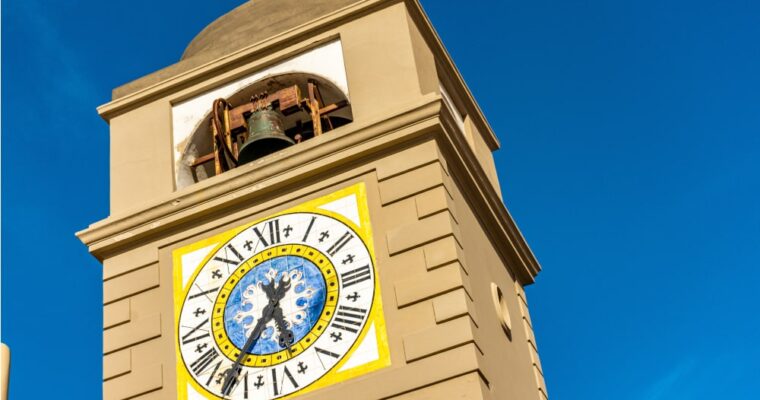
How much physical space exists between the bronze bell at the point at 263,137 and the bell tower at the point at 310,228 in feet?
0.06

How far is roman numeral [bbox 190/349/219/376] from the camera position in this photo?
51.2 ft

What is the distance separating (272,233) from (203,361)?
155 cm

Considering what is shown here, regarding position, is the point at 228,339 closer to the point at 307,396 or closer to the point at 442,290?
the point at 307,396

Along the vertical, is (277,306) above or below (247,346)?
above

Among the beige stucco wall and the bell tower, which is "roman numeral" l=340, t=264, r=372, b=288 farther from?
the beige stucco wall

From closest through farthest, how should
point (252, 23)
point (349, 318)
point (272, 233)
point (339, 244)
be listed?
point (349, 318), point (339, 244), point (272, 233), point (252, 23)

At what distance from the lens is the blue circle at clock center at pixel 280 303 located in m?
15.5

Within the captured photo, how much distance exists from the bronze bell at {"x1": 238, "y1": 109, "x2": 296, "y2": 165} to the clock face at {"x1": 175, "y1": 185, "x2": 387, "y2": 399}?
1196mm

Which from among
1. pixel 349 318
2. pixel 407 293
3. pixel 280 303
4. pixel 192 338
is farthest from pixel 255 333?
pixel 407 293

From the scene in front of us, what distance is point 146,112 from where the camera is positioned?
18406 mm

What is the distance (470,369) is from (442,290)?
97 centimetres

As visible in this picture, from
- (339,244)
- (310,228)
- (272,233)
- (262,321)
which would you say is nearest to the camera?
(262,321)

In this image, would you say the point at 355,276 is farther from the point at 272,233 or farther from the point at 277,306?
the point at 272,233

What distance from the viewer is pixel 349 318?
50.2 feet
